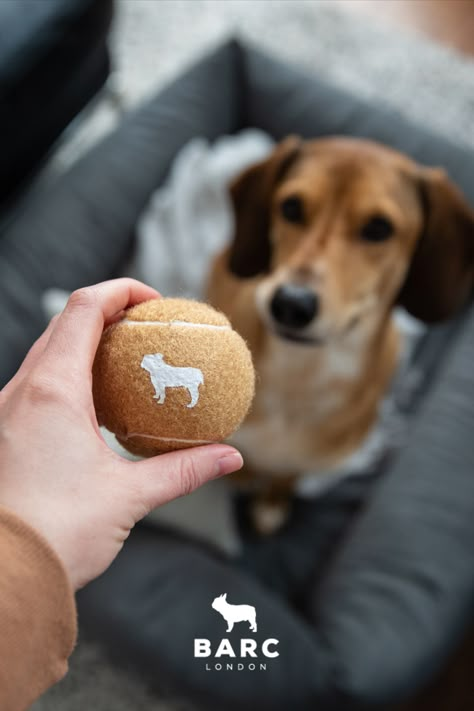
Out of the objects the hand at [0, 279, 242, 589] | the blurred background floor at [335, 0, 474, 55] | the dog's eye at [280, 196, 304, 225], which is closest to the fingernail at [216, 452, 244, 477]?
the hand at [0, 279, 242, 589]

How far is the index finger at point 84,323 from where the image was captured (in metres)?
0.40

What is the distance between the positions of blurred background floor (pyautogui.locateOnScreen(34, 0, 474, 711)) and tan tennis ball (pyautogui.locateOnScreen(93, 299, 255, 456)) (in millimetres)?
417

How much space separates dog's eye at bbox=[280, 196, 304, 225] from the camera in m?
0.85

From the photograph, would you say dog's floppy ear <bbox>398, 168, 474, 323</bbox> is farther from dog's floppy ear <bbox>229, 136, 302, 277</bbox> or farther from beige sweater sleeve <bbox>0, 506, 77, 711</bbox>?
beige sweater sleeve <bbox>0, 506, 77, 711</bbox>

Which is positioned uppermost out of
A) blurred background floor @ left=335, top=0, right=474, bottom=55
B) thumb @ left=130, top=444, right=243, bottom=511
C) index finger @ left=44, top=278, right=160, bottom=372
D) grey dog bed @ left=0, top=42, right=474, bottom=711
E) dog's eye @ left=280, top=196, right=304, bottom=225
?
blurred background floor @ left=335, top=0, right=474, bottom=55

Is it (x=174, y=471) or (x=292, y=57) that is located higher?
(x=292, y=57)

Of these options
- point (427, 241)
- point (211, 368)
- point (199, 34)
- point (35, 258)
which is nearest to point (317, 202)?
point (427, 241)

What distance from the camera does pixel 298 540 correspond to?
1155mm

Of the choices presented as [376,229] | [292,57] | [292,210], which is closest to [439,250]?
[376,229]

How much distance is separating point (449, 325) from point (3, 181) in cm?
88

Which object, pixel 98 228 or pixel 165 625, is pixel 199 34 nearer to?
pixel 98 228

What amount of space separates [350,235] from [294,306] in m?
0.18

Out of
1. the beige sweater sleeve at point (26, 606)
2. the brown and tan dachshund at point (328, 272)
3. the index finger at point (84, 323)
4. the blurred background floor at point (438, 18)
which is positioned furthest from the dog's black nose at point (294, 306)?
the blurred background floor at point (438, 18)

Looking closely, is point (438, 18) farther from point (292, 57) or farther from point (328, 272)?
point (328, 272)
